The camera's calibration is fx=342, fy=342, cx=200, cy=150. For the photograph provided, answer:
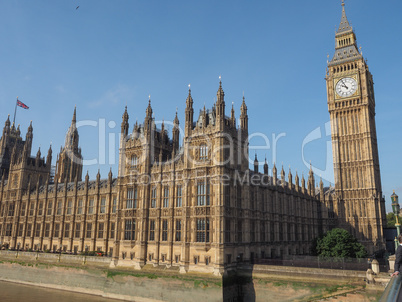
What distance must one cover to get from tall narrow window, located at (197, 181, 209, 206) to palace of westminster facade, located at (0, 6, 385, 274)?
166 millimetres

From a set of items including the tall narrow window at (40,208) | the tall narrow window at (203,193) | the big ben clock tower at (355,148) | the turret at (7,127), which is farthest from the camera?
the turret at (7,127)

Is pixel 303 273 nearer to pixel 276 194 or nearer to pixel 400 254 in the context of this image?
pixel 276 194

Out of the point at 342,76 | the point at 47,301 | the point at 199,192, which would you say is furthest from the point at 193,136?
the point at 342,76

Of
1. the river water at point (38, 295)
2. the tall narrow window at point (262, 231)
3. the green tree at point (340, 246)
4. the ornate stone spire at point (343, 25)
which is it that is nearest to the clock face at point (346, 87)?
the ornate stone spire at point (343, 25)

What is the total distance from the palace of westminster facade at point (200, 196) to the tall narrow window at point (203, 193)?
0.17m

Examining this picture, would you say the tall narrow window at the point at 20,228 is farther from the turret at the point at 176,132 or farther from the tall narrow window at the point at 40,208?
the turret at the point at 176,132

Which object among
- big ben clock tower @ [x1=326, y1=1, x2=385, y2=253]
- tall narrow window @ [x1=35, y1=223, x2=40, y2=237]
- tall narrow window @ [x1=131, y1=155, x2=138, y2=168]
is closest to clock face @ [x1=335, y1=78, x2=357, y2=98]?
big ben clock tower @ [x1=326, y1=1, x2=385, y2=253]

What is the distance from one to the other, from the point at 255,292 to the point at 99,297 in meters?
25.8

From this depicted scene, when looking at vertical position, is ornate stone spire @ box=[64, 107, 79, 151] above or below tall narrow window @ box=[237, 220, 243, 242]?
above

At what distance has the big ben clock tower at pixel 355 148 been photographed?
88312 mm

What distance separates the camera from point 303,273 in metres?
44.7

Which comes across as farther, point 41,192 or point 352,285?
point 41,192

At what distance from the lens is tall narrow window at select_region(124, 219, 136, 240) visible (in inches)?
2237

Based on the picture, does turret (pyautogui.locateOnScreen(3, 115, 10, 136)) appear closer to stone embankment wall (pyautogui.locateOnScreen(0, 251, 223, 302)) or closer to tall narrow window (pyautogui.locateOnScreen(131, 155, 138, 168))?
stone embankment wall (pyautogui.locateOnScreen(0, 251, 223, 302))
